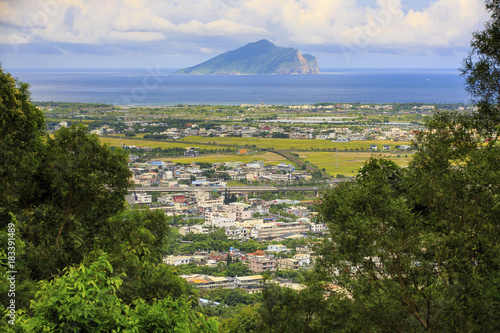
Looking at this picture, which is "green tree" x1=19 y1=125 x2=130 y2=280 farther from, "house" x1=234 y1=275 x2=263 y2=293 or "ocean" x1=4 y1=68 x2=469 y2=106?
"ocean" x1=4 y1=68 x2=469 y2=106

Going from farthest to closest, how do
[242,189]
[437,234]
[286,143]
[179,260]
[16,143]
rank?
[286,143], [242,189], [179,260], [16,143], [437,234]

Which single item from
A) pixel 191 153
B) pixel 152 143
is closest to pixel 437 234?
pixel 191 153

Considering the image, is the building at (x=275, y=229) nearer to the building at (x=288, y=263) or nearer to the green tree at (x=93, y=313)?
the building at (x=288, y=263)

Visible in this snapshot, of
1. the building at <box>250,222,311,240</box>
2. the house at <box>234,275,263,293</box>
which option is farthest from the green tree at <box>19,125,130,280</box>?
the building at <box>250,222,311,240</box>

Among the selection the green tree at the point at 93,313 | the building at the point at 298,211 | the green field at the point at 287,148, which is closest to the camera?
the green tree at the point at 93,313

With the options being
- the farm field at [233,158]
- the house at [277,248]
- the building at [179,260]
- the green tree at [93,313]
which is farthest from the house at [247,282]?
the farm field at [233,158]

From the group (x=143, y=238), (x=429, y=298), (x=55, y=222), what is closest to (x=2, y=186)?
(x=55, y=222)

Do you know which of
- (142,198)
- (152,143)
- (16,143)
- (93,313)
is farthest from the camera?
(152,143)

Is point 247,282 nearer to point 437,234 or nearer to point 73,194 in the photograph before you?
point 73,194
